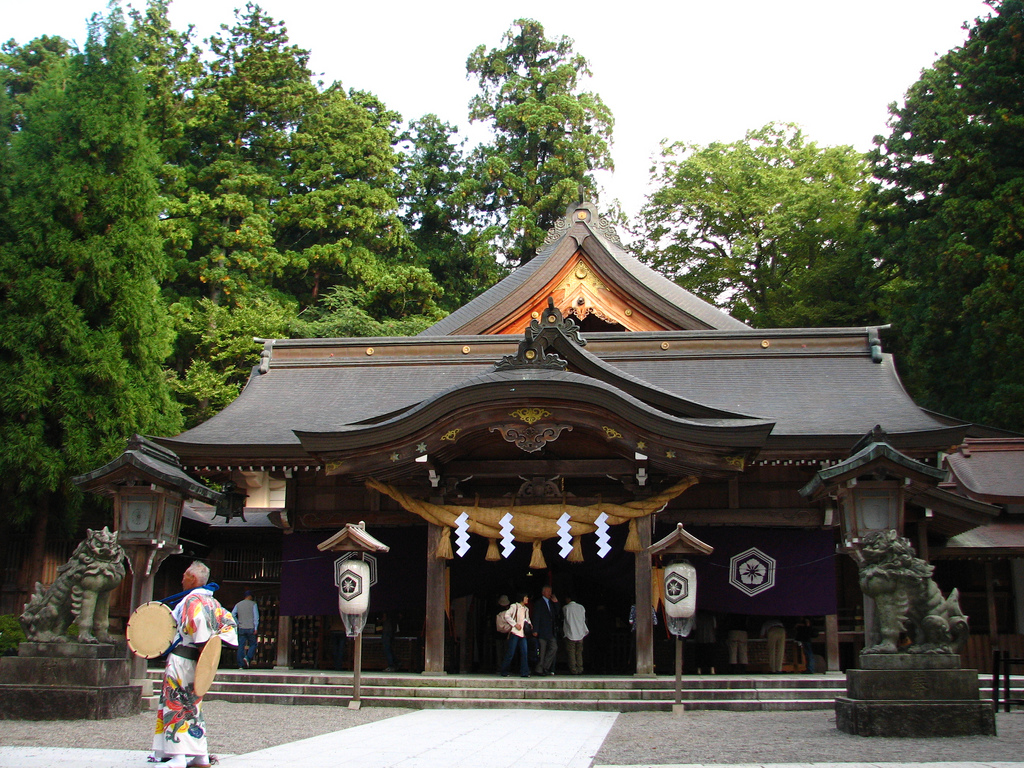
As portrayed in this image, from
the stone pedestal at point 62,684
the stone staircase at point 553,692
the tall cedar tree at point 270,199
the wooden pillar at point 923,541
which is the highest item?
the tall cedar tree at point 270,199

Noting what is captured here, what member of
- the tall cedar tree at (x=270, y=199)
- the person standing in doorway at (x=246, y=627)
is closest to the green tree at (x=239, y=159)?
the tall cedar tree at (x=270, y=199)

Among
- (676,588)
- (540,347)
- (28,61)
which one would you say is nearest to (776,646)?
(676,588)

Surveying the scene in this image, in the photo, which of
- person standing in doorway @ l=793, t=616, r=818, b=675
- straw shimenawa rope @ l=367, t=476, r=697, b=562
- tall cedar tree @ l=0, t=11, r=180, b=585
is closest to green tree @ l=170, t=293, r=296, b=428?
tall cedar tree @ l=0, t=11, r=180, b=585

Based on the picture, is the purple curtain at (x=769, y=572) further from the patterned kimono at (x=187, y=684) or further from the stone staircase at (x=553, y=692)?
the patterned kimono at (x=187, y=684)

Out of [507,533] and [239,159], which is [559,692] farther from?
[239,159]

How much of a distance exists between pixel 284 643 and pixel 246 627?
0.70 metres

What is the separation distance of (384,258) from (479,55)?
11.5 meters

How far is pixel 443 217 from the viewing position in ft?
105

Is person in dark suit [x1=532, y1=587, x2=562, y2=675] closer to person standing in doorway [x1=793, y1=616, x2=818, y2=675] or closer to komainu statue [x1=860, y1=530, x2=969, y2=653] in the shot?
person standing in doorway [x1=793, y1=616, x2=818, y2=675]

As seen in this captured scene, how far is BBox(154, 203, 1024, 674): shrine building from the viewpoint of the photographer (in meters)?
10.3

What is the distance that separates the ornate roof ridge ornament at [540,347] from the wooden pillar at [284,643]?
484 centimetres

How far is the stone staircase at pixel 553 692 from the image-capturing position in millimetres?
9250

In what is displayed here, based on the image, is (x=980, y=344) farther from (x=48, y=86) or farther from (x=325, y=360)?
(x=48, y=86)

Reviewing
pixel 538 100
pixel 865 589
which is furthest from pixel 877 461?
pixel 538 100
